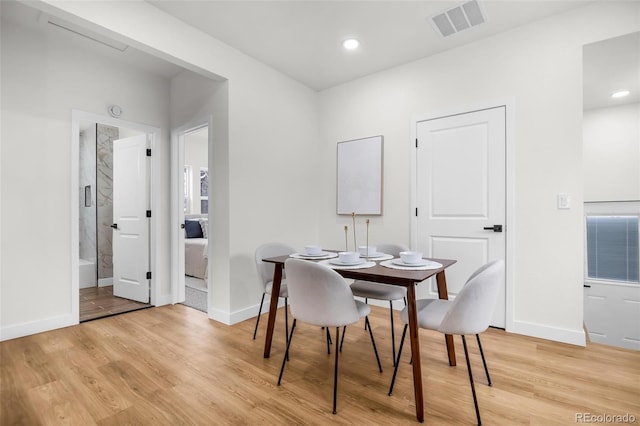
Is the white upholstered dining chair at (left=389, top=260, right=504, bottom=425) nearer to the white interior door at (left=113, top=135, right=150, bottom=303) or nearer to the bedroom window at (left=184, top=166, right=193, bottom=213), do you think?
the white interior door at (left=113, top=135, right=150, bottom=303)

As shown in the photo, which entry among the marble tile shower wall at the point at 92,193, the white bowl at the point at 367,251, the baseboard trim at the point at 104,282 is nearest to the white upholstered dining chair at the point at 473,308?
the white bowl at the point at 367,251

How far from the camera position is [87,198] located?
484 centimetres

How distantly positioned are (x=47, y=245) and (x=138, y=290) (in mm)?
1135

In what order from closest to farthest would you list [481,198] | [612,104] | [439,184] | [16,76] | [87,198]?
[16,76] < [481,198] < [439,184] < [612,104] < [87,198]

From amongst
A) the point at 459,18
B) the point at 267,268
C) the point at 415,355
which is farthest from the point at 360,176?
the point at 415,355

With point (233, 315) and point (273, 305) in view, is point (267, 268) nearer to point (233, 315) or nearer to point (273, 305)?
point (273, 305)

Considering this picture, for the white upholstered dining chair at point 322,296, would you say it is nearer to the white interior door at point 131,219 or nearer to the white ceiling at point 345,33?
the white ceiling at point 345,33

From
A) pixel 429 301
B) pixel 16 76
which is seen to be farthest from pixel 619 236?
pixel 16 76

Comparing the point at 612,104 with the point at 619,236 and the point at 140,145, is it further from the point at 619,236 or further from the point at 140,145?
the point at 140,145

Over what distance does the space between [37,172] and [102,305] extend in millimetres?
1660

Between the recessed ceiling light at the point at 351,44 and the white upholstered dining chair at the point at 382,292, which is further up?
the recessed ceiling light at the point at 351,44

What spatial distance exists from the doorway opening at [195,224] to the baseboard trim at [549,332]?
314 cm

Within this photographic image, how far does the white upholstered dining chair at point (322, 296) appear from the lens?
166 centimetres

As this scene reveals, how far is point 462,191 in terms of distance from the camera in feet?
9.93
